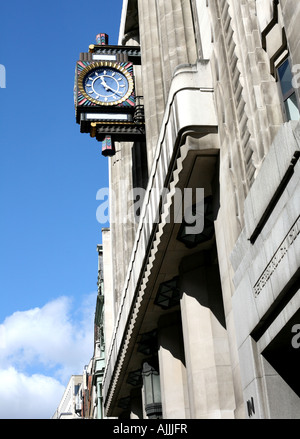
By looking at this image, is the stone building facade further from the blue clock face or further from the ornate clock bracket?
the blue clock face

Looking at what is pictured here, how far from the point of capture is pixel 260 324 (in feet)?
43.9

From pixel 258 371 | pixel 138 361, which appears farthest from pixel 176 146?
pixel 138 361

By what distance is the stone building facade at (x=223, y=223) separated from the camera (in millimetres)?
12688

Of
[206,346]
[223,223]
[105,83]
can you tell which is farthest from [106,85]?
[223,223]

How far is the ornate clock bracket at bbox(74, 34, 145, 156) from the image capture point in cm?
3341

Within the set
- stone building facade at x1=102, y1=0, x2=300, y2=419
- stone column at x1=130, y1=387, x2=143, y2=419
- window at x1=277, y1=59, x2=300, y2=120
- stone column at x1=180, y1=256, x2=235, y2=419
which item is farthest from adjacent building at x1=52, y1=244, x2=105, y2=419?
window at x1=277, y1=59, x2=300, y2=120

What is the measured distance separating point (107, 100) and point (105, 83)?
1168 mm

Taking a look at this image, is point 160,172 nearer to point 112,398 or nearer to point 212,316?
point 212,316

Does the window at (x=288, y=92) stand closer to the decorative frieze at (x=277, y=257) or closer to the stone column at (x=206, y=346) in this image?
the decorative frieze at (x=277, y=257)

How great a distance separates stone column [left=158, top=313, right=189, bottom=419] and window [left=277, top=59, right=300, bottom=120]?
1318 centimetres

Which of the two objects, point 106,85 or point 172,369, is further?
point 106,85

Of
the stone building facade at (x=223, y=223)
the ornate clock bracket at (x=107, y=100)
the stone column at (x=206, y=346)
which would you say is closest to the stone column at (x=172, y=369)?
the stone building facade at (x=223, y=223)

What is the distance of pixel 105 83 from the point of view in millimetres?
34562

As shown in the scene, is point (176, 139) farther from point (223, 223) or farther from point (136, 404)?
point (136, 404)
